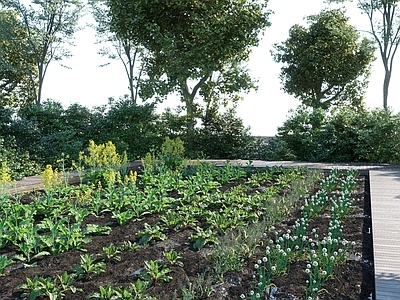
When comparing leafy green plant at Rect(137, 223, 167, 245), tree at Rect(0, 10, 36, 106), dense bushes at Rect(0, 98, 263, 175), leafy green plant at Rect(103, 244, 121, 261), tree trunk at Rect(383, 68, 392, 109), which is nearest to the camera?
leafy green plant at Rect(103, 244, 121, 261)

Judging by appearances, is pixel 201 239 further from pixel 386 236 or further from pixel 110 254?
pixel 386 236

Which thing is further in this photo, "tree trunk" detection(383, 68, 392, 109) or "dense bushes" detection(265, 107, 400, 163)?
"tree trunk" detection(383, 68, 392, 109)

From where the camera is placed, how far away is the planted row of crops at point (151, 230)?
319cm

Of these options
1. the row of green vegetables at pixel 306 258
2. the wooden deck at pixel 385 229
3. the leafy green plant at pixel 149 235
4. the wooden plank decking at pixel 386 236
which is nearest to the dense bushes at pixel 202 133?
the wooden deck at pixel 385 229

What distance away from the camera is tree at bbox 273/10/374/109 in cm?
1783

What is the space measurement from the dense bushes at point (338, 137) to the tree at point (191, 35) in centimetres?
272

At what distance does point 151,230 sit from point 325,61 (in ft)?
49.2

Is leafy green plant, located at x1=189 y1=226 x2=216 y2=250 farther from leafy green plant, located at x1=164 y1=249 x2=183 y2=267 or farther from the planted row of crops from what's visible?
leafy green plant, located at x1=164 y1=249 x2=183 y2=267

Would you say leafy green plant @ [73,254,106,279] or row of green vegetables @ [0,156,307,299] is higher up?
row of green vegetables @ [0,156,307,299]

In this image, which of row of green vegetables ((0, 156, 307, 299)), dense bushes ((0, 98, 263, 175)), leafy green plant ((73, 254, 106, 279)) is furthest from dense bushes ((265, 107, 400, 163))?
leafy green plant ((73, 254, 106, 279))

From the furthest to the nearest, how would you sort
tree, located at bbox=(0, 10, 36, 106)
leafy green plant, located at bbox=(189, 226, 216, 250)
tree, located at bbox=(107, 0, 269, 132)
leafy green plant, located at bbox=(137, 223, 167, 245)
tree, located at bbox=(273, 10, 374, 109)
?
1. tree, located at bbox=(0, 10, 36, 106)
2. tree, located at bbox=(273, 10, 374, 109)
3. tree, located at bbox=(107, 0, 269, 132)
4. leafy green plant, located at bbox=(137, 223, 167, 245)
5. leafy green plant, located at bbox=(189, 226, 216, 250)

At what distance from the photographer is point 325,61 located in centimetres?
1781

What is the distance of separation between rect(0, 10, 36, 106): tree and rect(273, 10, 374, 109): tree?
36.5ft

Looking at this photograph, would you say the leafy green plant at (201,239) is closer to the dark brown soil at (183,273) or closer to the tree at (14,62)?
the dark brown soil at (183,273)
